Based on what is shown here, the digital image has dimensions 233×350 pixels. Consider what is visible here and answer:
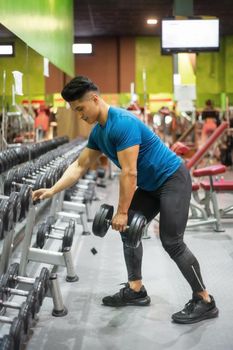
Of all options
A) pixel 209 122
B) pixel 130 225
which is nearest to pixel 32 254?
pixel 130 225

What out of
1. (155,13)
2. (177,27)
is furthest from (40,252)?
(155,13)

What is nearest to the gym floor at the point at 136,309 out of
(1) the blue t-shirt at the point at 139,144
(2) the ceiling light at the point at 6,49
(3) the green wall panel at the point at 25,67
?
(1) the blue t-shirt at the point at 139,144

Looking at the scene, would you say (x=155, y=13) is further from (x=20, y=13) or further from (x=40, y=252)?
(x=40, y=252)

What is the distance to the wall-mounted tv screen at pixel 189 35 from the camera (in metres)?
7.91

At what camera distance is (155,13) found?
1105cm

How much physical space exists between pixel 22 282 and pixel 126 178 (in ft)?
2.80

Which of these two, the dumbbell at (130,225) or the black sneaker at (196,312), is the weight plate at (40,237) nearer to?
the dumbbell at (130,225)

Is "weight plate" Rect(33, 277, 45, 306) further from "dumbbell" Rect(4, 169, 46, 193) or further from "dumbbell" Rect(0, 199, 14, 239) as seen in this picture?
"dumbbell" Rect(4, 169, 46, 193)

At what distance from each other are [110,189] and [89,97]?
217 inches

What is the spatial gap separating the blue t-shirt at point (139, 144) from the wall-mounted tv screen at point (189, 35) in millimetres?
5576

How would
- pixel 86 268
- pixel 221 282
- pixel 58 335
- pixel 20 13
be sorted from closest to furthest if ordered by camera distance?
1. pixel 58 335
2. pixel 221 282
3. pixel 86 268
4. pixel 20 13

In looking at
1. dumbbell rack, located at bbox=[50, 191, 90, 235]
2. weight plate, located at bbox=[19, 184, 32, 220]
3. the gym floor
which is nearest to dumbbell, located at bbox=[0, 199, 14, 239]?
weight plate, located at bbox=[19, 184, 32, 220]

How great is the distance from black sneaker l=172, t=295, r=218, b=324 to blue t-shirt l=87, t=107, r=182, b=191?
70 centimetres

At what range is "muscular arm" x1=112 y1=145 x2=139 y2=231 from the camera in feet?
7.93
